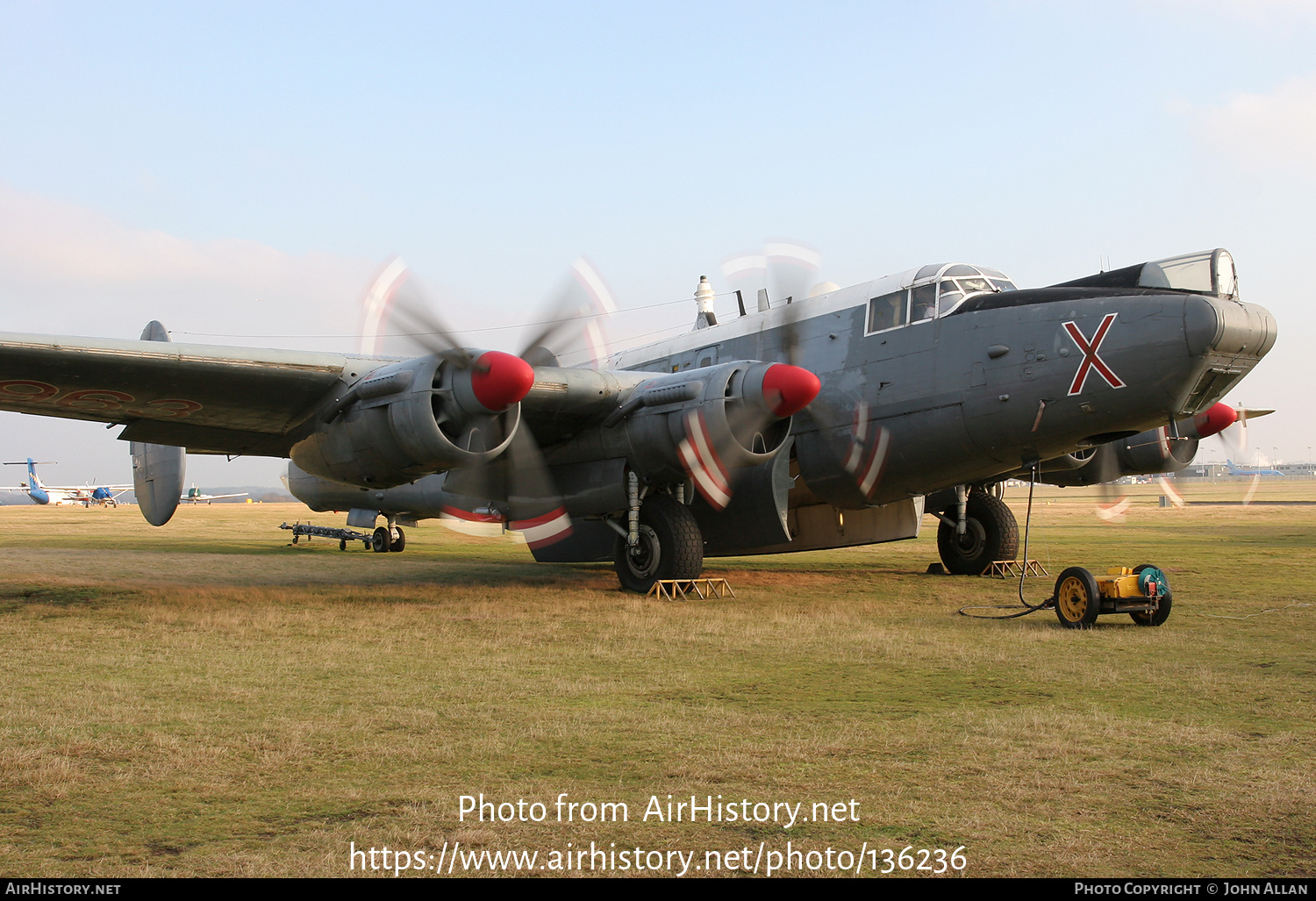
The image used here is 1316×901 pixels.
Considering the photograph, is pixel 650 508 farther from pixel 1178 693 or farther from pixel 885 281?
pixel 1178 693

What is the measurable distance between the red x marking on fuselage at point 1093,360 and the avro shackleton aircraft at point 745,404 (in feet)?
0.06

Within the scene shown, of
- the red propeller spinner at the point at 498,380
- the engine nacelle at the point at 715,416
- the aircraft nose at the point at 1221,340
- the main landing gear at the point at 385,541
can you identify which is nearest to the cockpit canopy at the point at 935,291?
the engine nacelle at the point at 715,416

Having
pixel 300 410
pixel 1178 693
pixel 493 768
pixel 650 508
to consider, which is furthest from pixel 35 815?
pixel 650 508

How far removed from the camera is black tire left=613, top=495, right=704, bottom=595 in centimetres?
1295

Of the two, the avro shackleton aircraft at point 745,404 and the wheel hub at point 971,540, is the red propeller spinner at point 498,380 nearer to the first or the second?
the avro shackleton aircraft at point 745,404

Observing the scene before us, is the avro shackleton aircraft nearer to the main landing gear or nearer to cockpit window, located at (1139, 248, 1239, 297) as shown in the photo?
cockpit window, located at (1139, 248, 1239, 297)

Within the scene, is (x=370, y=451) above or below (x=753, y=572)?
above

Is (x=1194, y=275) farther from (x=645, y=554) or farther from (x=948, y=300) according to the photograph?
(x=645, y=554)

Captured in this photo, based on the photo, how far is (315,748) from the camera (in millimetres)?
5059

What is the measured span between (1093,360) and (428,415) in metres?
7.30

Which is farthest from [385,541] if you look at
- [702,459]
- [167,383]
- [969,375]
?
[969,375]

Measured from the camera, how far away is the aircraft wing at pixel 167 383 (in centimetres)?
1037

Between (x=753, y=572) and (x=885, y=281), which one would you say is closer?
(x=885, y=281)

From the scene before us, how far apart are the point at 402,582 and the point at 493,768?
1137cm
